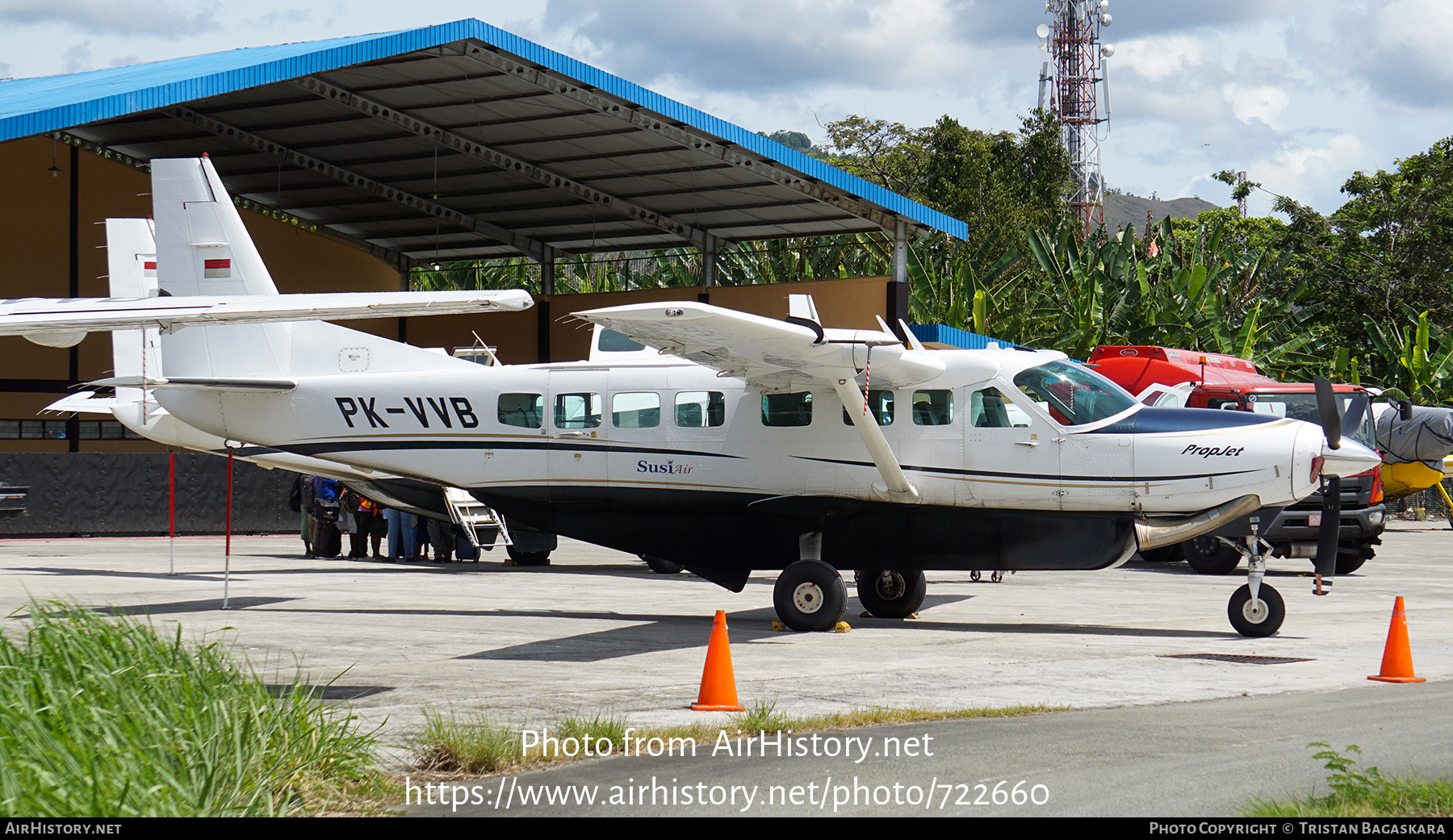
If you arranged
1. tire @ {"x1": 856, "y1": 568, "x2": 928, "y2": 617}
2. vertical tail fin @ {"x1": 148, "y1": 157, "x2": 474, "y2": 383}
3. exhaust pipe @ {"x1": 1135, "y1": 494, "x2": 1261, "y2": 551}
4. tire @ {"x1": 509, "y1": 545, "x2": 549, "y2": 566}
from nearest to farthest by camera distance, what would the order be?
exhaust pipe @ {"x1": 1135, "y1": 494, "x2": 1261, "y2": 551} → tire @ {"x1": 856, "y1": 568, "x2": 928, "y2": 617} → vertical tail fin @ {"x1": 148, "y1": 157, "x2": 474, "y2": 383} → tire @ {"x1": 509, "y1": 545, "x2": 549, "y2": 566}

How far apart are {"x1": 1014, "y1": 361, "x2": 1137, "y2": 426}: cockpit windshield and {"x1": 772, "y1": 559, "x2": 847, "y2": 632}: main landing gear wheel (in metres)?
2.76

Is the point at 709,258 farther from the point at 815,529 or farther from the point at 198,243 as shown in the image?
the point at 815,529

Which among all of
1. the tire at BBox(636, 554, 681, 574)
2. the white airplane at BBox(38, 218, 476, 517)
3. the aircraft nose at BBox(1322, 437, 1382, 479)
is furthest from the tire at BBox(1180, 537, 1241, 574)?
the white airplane at BBox(38, 218, 476, 517)

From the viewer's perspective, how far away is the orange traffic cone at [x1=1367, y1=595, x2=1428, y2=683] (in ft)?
32.8

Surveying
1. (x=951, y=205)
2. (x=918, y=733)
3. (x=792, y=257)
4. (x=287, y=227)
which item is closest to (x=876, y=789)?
(x=918, y=733)

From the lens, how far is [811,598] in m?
13.3

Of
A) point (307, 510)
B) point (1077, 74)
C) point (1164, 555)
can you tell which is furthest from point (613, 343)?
point (1077, 74)

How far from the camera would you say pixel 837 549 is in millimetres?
13961

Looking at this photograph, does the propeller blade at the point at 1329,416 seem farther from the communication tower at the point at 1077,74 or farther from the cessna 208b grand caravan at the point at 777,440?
the communication tower at the point at 1077,74

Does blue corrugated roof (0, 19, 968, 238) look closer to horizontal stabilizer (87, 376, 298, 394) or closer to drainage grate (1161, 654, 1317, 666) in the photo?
horizontal stabilizer (87, 376, 298, 394)

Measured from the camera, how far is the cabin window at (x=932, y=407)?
44.5 feet

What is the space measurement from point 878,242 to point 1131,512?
92.1 ft

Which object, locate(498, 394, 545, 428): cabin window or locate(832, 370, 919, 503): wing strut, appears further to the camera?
locate(498, 394, 545, 428): cabin window

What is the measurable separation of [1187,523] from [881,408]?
3255 mm
